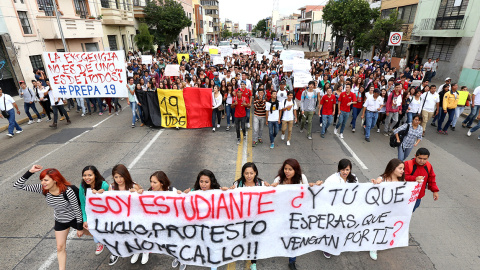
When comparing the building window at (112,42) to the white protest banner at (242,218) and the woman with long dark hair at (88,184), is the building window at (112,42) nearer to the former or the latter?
the woman with long dark hair at (88,184)

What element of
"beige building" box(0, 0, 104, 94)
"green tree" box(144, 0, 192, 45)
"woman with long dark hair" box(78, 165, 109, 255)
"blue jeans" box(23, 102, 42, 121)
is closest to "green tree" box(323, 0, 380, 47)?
"green tree" box(144, 0, 192, 45)

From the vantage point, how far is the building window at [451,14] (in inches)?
703

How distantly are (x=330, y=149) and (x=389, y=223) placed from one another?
13.4ft

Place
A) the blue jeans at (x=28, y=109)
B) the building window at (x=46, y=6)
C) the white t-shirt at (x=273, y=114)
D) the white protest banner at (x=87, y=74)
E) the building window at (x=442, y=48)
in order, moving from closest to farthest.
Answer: the white t-shirt at (x=273, y=114)
the white protest banner at (x=87, y=74)
the blue jeans at (x=28, y=109)
the building window at (x=46, y=6)
the building window at (x=442, y=48)

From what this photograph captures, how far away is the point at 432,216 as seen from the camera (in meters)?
4.76

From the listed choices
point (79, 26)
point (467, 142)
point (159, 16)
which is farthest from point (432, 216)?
point (159, 16)

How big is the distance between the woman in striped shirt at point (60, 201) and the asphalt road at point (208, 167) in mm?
624

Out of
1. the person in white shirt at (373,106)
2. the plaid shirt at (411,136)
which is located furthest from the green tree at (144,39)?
the plaid shirt at (411,136)

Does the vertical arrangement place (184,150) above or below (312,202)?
below

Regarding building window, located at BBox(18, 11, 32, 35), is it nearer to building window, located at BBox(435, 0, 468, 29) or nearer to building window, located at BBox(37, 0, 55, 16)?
building window, located at BBox(37, 0, 55, 16)

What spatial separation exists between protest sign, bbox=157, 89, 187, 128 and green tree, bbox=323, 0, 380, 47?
24470 mm

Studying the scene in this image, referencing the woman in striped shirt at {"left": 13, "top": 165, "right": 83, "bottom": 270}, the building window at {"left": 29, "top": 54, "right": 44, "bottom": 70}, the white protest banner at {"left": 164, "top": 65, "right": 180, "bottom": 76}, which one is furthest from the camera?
the building window at {"left": 29, "top": 54, "right": 44, "bottom": 70}

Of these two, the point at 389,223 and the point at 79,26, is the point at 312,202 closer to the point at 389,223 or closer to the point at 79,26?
the point at 389,223

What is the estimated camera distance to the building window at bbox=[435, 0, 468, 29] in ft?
58.6
